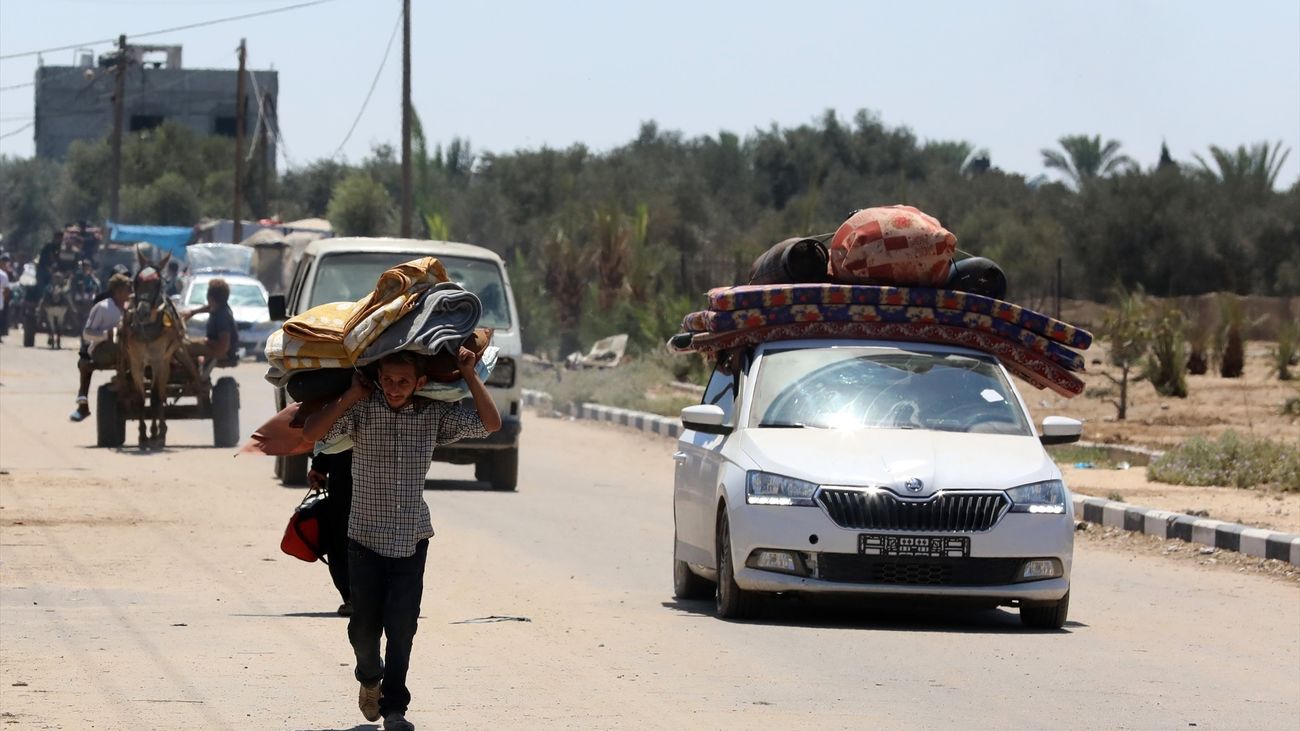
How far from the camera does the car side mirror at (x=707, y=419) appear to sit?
1093 centimetres

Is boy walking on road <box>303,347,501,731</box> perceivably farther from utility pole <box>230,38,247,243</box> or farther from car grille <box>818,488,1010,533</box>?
utility pole <box>230,38,247,243</box>

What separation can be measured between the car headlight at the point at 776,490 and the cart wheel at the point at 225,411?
11725mm

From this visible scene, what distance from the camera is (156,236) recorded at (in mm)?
58531

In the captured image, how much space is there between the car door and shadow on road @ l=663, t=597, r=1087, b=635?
357 mm

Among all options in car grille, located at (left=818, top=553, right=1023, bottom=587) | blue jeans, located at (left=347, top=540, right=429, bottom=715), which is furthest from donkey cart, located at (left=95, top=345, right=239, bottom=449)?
blue jeans, located at (left=347, top=540, right=429, bottom=715)

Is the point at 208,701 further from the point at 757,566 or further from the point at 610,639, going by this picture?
the point at 757,566

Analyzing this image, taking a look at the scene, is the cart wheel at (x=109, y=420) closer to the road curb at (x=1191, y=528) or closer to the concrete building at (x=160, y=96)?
the road curb at (x=1191, y=528)

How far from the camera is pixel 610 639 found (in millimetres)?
9883

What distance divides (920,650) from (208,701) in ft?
11.6

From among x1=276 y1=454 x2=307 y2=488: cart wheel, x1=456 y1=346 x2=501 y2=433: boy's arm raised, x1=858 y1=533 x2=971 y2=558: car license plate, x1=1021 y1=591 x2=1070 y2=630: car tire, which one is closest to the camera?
x1=456 y1=346 x2=501 y2=433: boy's arm raised

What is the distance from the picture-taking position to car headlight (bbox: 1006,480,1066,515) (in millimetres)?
10195

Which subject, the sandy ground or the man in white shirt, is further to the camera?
the man in white shirt

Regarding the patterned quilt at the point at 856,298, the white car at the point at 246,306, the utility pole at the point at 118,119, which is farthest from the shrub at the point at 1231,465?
the utility pole at the point at 118,119

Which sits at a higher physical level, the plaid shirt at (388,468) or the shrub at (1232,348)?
the shrub at (1232,348)
